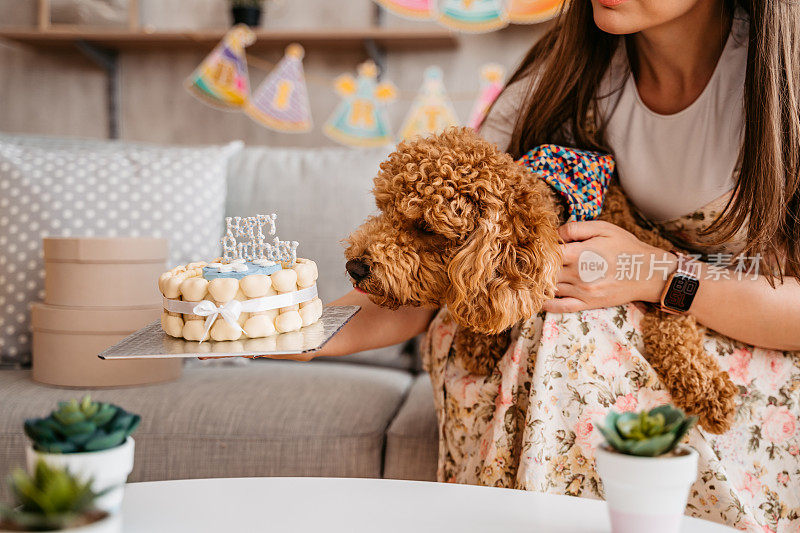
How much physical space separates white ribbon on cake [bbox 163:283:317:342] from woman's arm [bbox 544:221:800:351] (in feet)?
1.56

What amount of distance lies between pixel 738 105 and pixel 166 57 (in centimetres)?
305

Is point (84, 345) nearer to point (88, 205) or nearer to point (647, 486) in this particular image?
point (88, 205)

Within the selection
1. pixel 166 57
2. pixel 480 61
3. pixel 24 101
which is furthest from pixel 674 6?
pixel 24 101

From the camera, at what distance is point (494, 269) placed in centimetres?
Result: 109

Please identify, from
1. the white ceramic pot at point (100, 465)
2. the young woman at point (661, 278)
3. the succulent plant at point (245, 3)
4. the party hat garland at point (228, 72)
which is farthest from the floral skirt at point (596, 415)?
the succulent plant at point (245, 3)

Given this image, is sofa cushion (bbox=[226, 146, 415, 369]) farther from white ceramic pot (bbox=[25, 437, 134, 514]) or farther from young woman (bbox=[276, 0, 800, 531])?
white ceramic pot (bbox=[25, 437, 134, 514])

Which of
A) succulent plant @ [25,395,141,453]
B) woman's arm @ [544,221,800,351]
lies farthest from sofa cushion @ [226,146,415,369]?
succulent plant @ [25,395,141,453]

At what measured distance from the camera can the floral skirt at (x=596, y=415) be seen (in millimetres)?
1113

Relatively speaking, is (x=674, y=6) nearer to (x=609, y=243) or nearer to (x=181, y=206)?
(x=609, y=243)

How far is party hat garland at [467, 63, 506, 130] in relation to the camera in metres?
3.30

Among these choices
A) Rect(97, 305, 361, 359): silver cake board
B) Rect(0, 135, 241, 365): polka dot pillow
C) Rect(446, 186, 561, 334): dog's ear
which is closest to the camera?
Rect(97, 305, 361, 359): silver cake board

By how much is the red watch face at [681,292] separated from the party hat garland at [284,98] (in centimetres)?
249

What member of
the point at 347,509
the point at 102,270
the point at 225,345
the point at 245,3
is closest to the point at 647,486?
the point at 347,509

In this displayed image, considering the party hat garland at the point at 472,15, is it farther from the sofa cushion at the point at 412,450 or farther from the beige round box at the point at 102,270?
the sofa cushion at the point at 412,450
